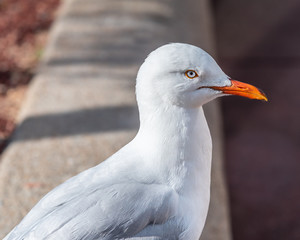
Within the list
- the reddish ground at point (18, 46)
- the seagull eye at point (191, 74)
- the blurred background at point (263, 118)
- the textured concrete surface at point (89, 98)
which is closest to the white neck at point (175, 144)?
the seagull eye at point (191, 74)

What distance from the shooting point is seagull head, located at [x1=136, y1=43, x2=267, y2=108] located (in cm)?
218

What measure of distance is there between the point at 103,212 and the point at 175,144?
415 mm

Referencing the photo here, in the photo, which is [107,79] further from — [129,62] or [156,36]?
[156,36]

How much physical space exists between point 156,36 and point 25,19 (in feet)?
5.62

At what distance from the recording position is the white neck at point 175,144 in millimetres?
2266

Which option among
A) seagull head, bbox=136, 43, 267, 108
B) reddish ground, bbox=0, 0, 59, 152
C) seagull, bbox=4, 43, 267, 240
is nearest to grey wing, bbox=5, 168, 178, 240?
seagull, bbox=4, 43, 267, 240

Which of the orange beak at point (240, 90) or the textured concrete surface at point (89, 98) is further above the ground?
the orange beak at point (240, 90)

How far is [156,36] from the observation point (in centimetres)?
533

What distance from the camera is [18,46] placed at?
5.61m

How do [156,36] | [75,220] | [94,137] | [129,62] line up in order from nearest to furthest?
[75,220], [94,137], [129,62], [156,36]

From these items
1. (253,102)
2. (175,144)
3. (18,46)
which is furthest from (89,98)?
(253,102)

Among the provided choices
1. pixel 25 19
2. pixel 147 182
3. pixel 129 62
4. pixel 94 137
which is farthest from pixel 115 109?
pixel 25 19

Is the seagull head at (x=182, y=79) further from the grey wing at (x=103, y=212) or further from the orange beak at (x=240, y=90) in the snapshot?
the grey wing at (x=103, y=212)

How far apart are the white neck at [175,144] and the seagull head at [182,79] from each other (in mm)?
54
